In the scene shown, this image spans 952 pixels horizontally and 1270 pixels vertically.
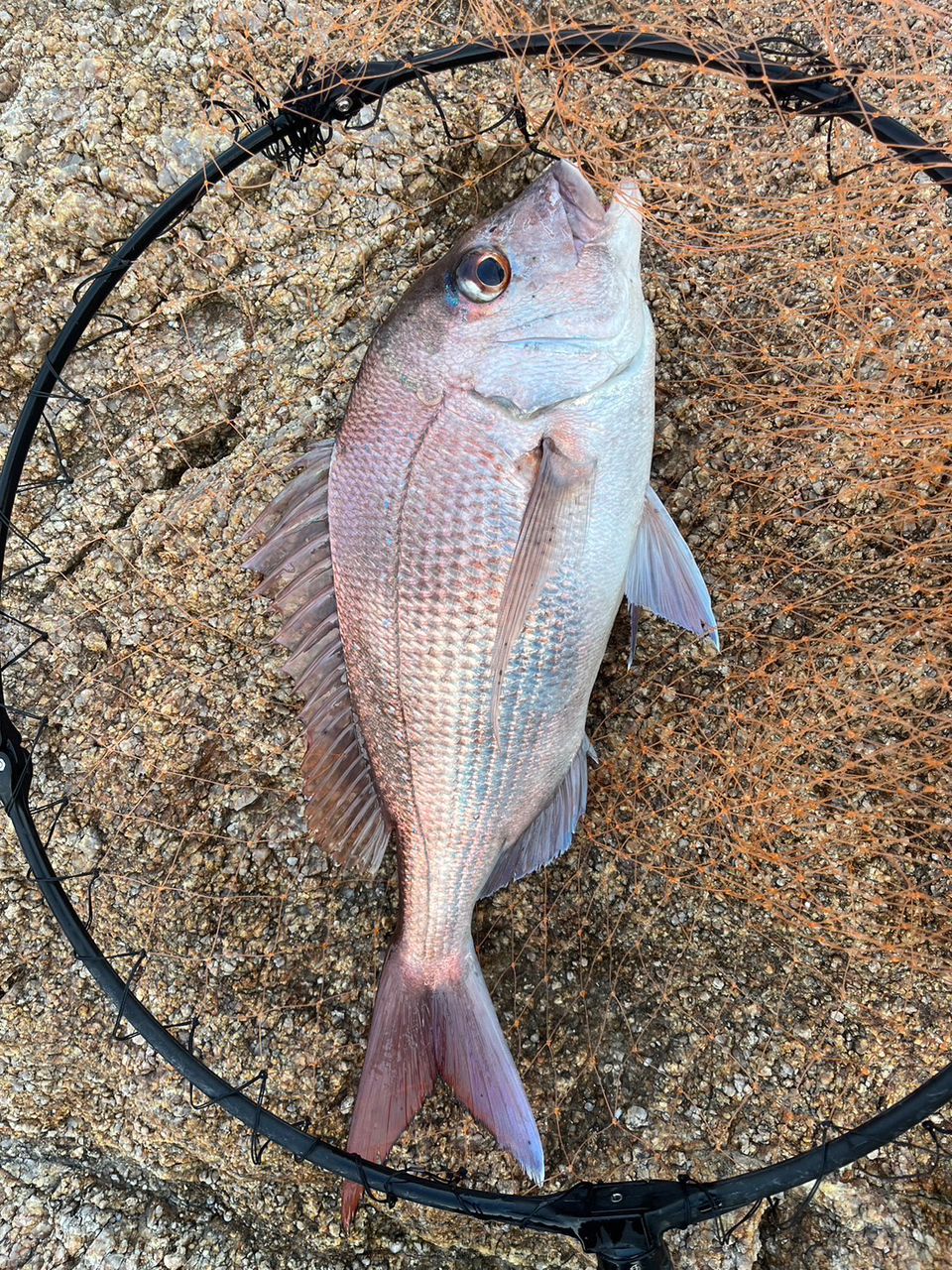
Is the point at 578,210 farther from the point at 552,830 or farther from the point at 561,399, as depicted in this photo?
the point at 552,830

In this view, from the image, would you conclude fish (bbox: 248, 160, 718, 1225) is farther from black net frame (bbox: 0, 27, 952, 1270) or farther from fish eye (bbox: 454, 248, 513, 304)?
black net frame (bbox: 0, 27, 952, 1270)

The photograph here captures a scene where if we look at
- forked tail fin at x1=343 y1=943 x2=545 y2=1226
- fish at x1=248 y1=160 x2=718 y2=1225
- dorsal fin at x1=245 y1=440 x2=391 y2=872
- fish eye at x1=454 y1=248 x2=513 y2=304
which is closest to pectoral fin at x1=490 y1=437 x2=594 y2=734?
fish at x1=248 y1=160 x2=718 y2=1225

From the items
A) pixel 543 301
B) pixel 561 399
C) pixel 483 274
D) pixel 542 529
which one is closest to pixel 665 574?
pixel 542 529

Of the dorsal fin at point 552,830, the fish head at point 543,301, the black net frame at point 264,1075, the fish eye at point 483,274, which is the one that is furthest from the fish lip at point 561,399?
the dorsal fin at point 552,830

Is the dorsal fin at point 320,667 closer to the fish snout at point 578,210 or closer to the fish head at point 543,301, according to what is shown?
the fish head at point 543,301

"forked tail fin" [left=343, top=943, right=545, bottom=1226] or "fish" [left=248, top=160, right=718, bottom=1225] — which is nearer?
"fish" [left=248, top=160, right=718, bottom=1225]

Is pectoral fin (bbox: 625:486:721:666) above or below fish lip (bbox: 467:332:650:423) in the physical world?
below

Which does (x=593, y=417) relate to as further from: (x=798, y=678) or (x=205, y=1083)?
(x=205, y=1083)

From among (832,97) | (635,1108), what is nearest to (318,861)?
(635,1108)
